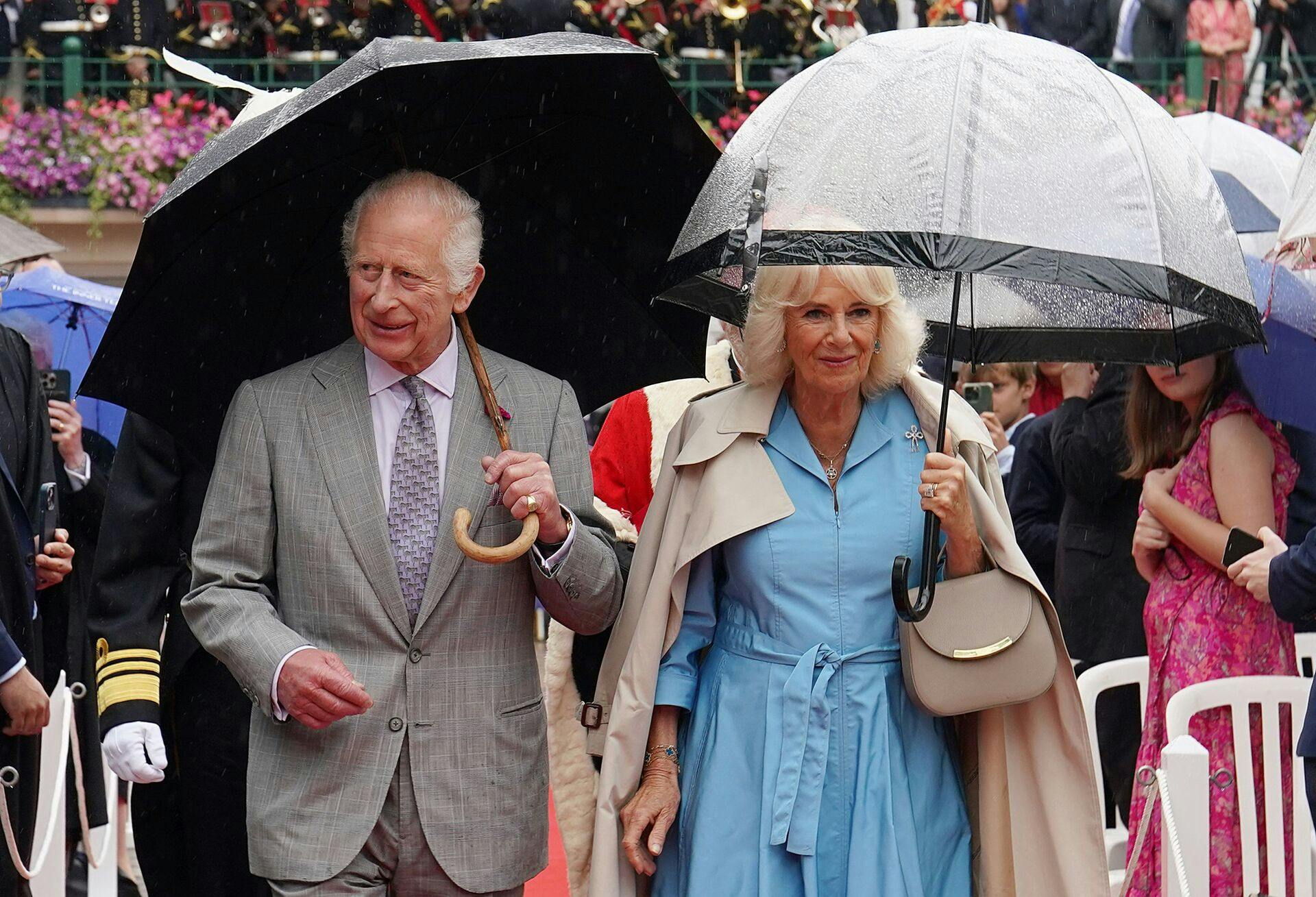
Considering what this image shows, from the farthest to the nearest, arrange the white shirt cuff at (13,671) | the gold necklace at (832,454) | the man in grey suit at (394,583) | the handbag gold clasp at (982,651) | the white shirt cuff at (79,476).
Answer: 1. the white shirt cuff at (79,476)
2. the white shirt cuff at (13,671)
3. the gold necklace at (832,454)
4. the handbag gold clasp at (982,651)
5. the man in grey suit at (394,583)

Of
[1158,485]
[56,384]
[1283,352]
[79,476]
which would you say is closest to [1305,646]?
[1158,485]

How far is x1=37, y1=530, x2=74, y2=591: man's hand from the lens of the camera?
180 inches

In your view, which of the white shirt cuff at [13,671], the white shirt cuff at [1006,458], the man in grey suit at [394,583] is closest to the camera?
the man in grey suit at [394,583]

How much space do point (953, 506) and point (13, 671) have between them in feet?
6.84

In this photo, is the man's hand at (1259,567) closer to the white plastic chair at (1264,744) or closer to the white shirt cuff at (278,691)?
the white plastic chair at (1264,744)

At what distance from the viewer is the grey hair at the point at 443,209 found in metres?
Result: 3.00

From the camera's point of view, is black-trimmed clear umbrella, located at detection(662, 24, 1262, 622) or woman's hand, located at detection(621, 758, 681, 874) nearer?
black-trimmed clear umbrella, located at detection(662, 24, 1262, 622)

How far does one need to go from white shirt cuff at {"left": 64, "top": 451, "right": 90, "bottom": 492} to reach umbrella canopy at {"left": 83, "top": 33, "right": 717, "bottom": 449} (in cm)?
240

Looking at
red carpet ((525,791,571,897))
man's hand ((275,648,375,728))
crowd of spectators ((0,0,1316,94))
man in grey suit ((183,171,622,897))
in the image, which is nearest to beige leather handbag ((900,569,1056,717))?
man in grey suit ((183,171,622,897))

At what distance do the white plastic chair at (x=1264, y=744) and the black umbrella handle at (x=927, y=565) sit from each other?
4.22ft

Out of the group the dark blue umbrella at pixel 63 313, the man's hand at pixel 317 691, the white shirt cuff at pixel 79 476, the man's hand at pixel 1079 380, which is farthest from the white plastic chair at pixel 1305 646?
the dark blue umbrella at pixel 63 313

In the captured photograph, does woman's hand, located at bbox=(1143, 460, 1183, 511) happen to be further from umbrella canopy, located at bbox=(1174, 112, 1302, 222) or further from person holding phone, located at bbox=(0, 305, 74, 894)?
person holding phone, located at bbox=(0, 305, 74, 894)

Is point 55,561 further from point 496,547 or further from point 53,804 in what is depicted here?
point 496,547

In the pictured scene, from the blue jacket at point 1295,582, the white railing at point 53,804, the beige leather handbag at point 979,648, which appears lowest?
the white railing at point 53,804
